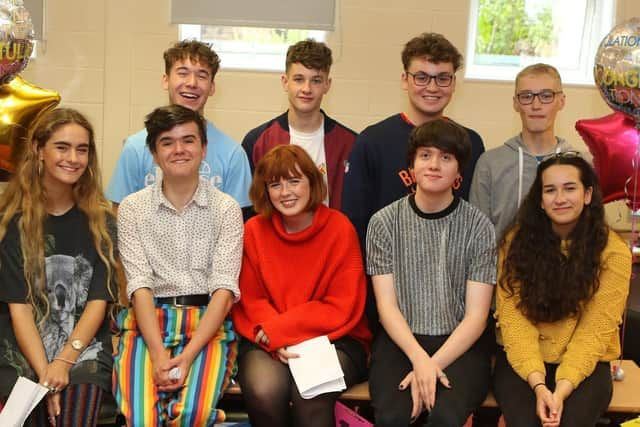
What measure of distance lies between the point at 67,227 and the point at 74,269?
0.14m

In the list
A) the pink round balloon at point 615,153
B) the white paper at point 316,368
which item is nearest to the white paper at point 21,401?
the white paper at point 316,368

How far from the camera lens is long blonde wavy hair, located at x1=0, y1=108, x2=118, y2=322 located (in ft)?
8.26

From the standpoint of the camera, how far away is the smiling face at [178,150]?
2.60 m

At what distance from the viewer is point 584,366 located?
→ 2.42 meters

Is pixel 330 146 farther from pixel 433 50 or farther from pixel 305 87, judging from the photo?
pixel 433 50

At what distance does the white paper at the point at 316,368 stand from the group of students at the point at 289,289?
3 cm

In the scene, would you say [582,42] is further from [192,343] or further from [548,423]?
[192,343]

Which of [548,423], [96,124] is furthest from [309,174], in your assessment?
[96,124]

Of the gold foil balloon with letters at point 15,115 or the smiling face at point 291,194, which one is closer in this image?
the smiling face at point 291,194

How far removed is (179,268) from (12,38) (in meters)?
0.99

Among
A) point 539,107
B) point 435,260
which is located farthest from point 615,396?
point 539,107

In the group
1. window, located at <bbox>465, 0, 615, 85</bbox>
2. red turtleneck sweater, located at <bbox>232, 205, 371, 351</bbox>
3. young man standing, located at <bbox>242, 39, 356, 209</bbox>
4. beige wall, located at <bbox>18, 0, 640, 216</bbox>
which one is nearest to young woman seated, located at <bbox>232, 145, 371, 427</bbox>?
red turtleneck sweater, located at <bbox>232, 205, 371, 351</bbox>

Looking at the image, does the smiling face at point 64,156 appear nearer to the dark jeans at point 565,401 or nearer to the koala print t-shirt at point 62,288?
the koala print t-shirt at point 62,288

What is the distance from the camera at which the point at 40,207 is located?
8.40 ft
